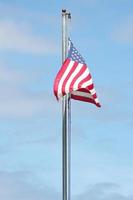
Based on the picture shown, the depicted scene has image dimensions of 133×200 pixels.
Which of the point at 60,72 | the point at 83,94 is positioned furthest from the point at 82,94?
the point at 60,72

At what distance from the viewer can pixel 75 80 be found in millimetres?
27422

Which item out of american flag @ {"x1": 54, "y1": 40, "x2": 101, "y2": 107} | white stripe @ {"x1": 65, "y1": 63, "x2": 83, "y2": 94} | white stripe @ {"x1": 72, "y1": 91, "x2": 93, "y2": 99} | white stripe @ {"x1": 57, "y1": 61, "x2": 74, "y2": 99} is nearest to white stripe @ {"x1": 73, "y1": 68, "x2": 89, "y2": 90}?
american flag @ {"x1": 54, "y1": 40, "x2": 101, "y2": 107}

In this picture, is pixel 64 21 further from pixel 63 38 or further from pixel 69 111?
pixel 69 111

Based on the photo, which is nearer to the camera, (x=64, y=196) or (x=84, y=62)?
(x=64, y=196)

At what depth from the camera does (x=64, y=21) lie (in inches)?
1097

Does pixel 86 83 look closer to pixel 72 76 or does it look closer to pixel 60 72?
pixel 72 76

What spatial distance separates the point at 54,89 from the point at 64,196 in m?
4.58

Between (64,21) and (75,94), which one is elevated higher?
(64,21)

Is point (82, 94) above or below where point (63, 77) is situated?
below

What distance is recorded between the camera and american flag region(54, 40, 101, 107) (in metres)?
27.1

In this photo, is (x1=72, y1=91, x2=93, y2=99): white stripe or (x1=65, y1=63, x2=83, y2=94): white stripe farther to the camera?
(x1=72, y1=91, x2=93, y2=99): white stripe

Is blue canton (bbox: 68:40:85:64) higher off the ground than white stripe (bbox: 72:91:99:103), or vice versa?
blue canton (bbox: 68:40:85:64)

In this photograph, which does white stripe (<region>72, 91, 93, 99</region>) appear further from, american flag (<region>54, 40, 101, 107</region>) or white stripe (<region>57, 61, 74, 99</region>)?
white stripe (<region>57, 61, 74, 99</region>)

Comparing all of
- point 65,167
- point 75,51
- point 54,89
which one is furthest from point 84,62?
point 65,167
